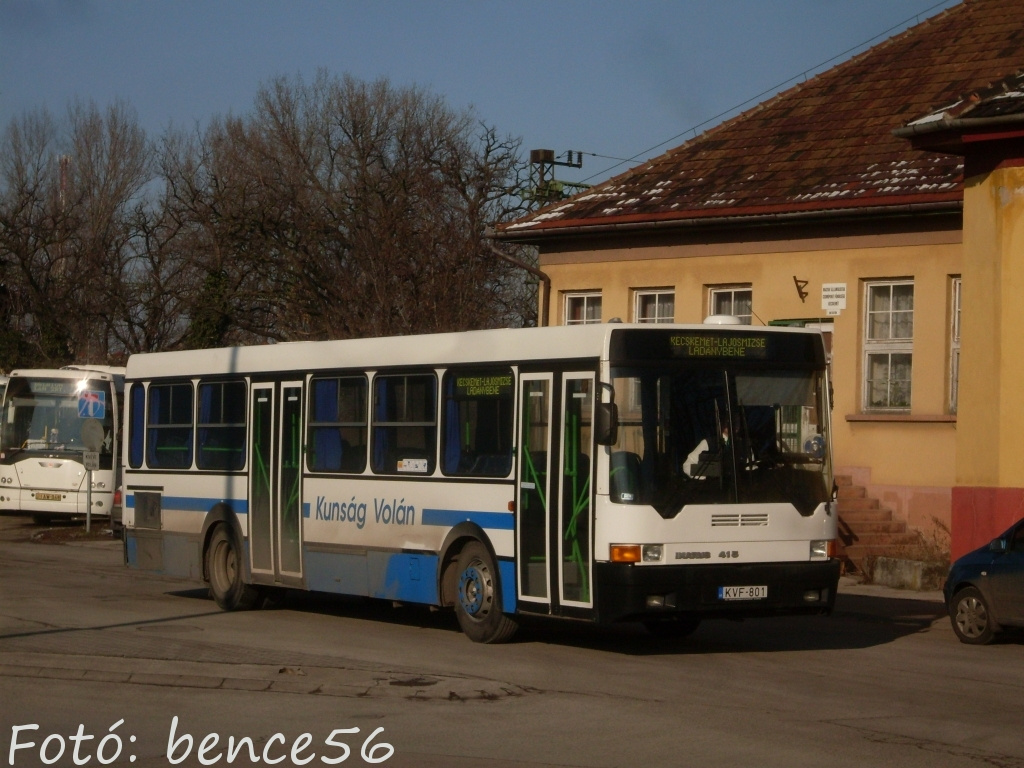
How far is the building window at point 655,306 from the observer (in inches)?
991

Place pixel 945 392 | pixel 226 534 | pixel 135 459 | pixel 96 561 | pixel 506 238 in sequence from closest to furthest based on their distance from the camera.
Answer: pixel 226 534, pixel 135 459, pixel 945 392, pixel 96 561, pixel 506 238

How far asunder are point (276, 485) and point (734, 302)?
10.5 meters

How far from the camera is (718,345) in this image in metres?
12.6

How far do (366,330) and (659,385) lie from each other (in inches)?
1004

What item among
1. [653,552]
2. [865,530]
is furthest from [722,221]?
[653,552]

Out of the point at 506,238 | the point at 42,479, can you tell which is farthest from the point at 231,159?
the point at 506,238

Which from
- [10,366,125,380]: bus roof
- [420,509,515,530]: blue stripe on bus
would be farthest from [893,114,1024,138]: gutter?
[10,366,125,380]: bus roof

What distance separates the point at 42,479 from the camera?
3112cm

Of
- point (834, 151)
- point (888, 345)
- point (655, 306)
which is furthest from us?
point (655, 306)

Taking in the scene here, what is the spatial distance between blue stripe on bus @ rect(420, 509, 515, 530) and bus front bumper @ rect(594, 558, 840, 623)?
1.29 metres

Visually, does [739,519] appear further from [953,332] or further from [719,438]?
[953,332]

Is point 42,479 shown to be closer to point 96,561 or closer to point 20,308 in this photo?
point 96,561

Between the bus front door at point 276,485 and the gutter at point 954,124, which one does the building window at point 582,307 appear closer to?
the gutter at point 954,124

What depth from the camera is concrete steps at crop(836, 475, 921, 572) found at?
69.8ft
